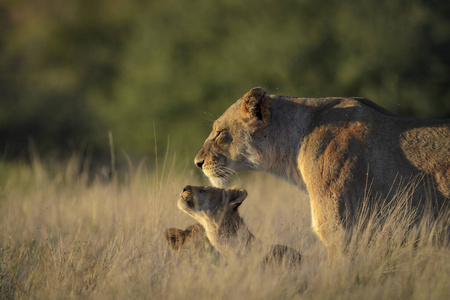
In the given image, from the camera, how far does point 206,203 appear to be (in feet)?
19.3

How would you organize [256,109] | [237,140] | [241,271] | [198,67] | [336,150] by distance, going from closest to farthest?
[241,271] → [336,150] → [256,109] → [237,140] → [198,67]

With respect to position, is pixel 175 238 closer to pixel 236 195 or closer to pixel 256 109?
pixel 236 195

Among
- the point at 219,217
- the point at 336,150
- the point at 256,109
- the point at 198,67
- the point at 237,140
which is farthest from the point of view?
the point at 198,67

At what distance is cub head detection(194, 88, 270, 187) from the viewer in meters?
5.97

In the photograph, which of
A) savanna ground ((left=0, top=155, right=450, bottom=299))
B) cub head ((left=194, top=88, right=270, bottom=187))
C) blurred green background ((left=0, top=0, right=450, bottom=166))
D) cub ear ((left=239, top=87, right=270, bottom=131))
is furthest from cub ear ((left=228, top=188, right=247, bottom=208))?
blurred green background ((left=0, top=0, right=450, bottom=166))

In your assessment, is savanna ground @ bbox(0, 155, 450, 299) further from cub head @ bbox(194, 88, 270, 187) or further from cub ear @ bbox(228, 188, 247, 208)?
cub head @ bbox(194, 88, 270, 187)

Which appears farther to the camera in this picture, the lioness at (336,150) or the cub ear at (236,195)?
the cub ear at (236,195)

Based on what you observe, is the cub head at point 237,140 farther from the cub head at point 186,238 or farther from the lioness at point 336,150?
the cub head at point 186,238

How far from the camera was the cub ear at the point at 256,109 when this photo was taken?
5.92 m

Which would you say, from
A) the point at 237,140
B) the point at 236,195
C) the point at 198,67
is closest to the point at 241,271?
the point at 236,195

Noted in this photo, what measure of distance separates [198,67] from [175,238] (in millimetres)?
12936

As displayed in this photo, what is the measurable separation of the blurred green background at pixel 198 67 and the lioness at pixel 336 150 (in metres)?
2.69

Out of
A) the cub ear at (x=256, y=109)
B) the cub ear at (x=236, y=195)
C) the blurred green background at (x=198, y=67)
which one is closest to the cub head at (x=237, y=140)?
the cub ear at (x=256, y=109)

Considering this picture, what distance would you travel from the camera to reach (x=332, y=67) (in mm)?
15711
